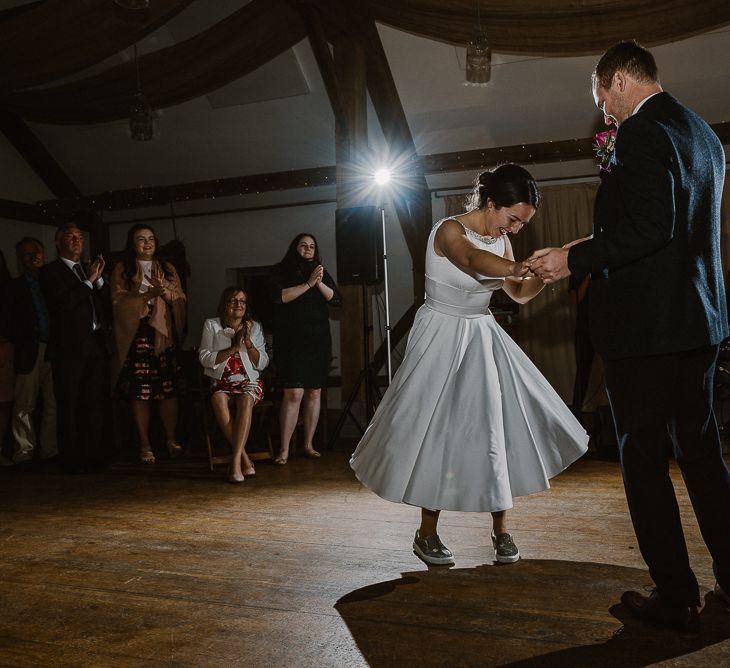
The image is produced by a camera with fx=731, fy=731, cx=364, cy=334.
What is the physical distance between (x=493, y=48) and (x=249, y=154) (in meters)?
3.54

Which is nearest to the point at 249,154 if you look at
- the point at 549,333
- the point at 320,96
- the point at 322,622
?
the point at 320,96

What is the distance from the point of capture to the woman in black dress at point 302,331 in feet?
17.8

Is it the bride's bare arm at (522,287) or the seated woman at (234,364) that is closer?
the bride's bare arm at (522,287)

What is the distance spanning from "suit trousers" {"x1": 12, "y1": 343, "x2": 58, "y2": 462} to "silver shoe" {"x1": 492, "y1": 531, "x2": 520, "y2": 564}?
409 cm

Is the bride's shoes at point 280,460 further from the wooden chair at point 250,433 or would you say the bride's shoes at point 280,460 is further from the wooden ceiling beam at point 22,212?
the wooden ceiling beam at point 22,212

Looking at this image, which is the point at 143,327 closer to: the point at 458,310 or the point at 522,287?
the point at 458,310

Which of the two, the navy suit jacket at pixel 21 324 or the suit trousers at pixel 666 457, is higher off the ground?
the navy suit jacket at pixel 21 324

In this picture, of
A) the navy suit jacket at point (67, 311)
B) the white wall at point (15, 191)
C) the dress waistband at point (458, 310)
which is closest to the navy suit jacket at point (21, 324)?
the navy suit jacket at point (67, 311)

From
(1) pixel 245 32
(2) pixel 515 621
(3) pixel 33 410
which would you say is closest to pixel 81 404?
(3) pixel 33 410

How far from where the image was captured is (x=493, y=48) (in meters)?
5.76

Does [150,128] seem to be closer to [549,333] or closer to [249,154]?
[249,154]

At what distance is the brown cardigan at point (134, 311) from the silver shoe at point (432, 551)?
324 centimetres

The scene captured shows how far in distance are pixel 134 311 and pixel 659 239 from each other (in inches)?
165

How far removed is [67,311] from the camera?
501 centimetres
